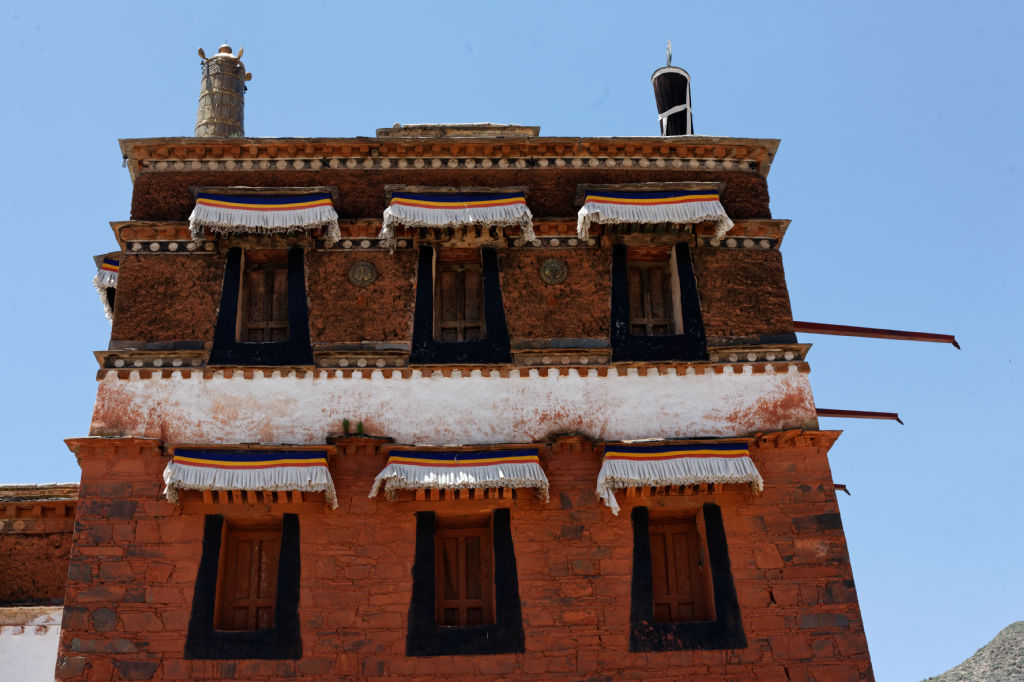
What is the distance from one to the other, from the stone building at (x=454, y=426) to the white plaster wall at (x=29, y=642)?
1.22 metres

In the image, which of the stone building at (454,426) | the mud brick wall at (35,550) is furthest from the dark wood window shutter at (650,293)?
the mud brick wall at (35,550)

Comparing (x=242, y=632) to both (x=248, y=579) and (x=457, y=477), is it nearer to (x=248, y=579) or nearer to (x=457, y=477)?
(x=248, y=579)

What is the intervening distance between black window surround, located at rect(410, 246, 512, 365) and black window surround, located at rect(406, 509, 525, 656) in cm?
216

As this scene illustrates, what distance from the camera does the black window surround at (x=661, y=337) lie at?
13273mm

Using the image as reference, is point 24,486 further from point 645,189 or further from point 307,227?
point 645,189

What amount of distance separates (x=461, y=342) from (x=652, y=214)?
3.02 m

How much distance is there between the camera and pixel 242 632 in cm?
1162

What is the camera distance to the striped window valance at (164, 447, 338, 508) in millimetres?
11898

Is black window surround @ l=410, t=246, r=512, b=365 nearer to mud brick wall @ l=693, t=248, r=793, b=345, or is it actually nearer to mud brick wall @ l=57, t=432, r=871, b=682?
mud brick wall @ l=57, t=432, r=871, b=682

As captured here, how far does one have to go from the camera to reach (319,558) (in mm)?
11930

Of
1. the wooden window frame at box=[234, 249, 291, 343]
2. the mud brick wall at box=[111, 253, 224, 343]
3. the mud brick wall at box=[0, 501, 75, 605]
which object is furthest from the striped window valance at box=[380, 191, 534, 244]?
the mud brick wall at box=[0, 501, 75, 605]

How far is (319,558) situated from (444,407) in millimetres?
2320

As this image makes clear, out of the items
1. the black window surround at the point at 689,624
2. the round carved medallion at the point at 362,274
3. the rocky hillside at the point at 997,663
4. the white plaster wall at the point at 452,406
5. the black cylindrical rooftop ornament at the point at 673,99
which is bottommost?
the black window surround at the point at 689,624

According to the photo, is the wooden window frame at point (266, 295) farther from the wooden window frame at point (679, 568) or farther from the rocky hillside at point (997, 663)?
the rocky hillside at point (997, 663)
